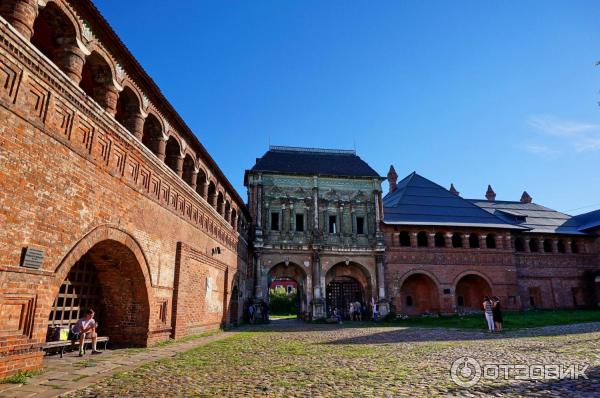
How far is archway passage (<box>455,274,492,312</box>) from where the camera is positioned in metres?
27.6

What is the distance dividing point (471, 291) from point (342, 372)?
24.9 metres

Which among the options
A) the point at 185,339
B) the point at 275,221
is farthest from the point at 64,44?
the point at 275,221

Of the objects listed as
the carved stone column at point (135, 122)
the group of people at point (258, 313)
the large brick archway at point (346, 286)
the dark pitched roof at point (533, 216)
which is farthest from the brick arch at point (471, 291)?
the carved stone column at point (135, 122)

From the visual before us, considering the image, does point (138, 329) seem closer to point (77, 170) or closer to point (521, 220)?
point (77, 170)

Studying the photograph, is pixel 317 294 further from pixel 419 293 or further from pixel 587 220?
pixel 587 220

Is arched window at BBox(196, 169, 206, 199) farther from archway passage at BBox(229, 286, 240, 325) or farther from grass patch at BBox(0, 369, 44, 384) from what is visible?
grass patch at BBox(0, 369, 44, 384)

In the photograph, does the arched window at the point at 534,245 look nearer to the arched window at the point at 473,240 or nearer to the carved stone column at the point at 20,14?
the arched window at the point at 473,240

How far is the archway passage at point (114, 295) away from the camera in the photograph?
30.5 feet

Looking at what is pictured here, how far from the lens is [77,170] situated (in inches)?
281

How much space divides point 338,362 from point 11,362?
18.5 feet

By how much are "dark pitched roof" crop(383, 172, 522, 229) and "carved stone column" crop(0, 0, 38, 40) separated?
2347 centimetres

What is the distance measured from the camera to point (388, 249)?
1045 inches

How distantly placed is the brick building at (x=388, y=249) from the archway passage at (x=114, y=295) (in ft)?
49.0

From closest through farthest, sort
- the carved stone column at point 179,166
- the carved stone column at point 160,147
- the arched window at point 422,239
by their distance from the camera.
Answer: the carved stone column at point 160,147, the carved stone column at point 179,166, the arched window at point 422,239
